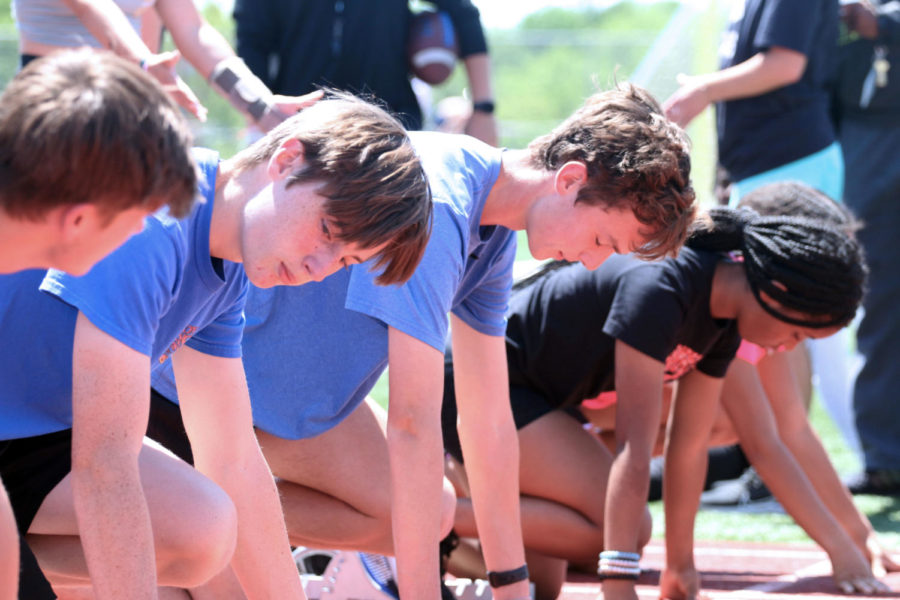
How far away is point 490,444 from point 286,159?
Result: 3.39ft

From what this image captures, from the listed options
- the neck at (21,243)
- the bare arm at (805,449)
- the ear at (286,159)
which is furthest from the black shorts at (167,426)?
the bare arm at (805,449)

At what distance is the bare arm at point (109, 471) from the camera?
1.70 metres

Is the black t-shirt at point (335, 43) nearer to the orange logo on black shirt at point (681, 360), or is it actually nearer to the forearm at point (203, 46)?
the forearm at point (203, 46)

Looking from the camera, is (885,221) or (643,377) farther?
(885,221)

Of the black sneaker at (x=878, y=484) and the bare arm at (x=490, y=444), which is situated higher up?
the bare arm at (x=490, y=444)

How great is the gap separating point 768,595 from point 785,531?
130 cm

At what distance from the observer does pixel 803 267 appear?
10.0 ft

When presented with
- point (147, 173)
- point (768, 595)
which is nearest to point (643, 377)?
point (768, 595)

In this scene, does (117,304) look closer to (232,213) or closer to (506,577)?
(232,213)

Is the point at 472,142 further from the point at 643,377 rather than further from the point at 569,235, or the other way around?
the point at 643,377

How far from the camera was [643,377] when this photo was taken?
2.96 m

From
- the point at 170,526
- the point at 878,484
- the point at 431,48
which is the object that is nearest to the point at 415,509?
the point at 170,526

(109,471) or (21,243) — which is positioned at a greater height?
(21,243)

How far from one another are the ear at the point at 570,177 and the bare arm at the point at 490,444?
43 centimetres
